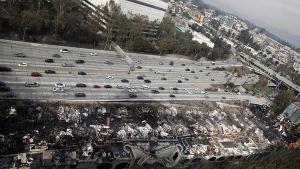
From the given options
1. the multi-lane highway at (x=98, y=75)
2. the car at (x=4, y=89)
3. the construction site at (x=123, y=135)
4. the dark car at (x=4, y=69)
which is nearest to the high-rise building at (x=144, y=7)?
the multi-lane highway at (x=98, y=75)

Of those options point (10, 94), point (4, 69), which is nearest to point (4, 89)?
point (10, 94)

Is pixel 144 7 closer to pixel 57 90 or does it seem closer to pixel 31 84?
pixel 57 90

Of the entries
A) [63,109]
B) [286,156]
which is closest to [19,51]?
[63,109]

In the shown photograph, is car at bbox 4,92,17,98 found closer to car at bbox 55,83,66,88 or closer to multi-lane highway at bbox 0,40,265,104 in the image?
multi-lane highway at bbox 0,40,265,104

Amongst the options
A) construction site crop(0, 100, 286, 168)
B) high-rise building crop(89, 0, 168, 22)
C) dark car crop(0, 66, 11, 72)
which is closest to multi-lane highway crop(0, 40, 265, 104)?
dark car crop(0, 66, 11, 72)

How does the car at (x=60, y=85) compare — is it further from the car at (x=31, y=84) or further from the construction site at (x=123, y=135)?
the construction site at (x=123, y=135)

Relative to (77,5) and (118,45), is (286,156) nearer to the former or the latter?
(118,45)
